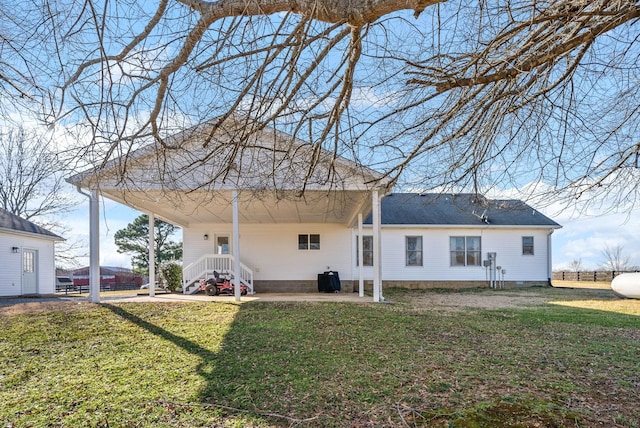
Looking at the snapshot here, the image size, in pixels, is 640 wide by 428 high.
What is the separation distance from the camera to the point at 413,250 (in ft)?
58.5

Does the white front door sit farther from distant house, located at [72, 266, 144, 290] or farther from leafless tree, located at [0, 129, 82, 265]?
distant house, located at [72, 266, 144, 290]

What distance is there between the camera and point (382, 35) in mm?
3797

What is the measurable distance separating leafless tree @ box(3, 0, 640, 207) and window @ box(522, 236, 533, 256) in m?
15.2

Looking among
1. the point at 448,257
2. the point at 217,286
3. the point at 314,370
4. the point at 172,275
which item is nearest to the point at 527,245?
the point at 448,257

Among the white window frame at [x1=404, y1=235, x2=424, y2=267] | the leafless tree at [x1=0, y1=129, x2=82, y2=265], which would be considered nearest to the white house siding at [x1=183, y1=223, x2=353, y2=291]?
the white window frame at [x1=404, y1=235, x2=424, y2=267]

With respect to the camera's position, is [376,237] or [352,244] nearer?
[376,237]

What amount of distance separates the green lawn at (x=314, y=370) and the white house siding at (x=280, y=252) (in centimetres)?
692

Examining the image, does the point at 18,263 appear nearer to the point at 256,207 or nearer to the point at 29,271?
the point at 29,271

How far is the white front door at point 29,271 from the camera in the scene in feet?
52.4

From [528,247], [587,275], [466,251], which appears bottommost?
[587,275]

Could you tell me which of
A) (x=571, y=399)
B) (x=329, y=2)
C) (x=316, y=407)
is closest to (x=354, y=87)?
(x=329, y=2)

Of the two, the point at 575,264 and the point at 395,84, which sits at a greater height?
the point at 395,84

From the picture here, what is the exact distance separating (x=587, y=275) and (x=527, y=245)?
1058 cm

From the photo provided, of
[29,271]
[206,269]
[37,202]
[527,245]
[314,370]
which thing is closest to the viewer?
[314,370]
